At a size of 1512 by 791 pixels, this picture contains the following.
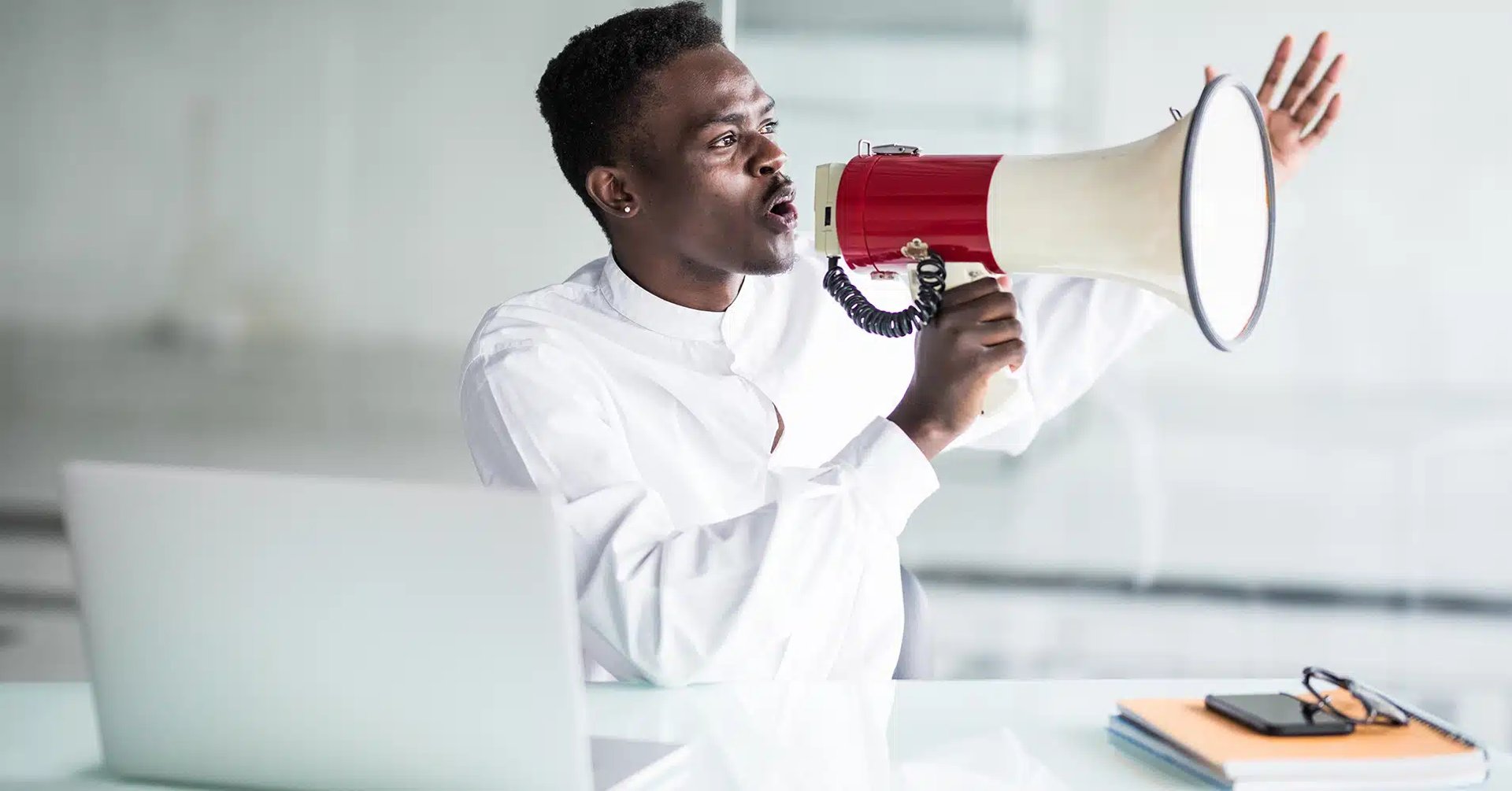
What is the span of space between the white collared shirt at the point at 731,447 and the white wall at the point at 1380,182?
1.82 m

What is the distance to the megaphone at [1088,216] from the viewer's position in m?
1.33

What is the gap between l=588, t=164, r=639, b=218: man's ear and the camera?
2.14 meters

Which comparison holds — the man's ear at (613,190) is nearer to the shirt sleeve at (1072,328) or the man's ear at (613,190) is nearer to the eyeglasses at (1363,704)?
the shirt sleeve at (1072,328)

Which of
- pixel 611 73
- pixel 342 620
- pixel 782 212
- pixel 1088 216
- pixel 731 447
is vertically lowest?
pixel 342 620

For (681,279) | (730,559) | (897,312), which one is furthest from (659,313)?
(730,559)

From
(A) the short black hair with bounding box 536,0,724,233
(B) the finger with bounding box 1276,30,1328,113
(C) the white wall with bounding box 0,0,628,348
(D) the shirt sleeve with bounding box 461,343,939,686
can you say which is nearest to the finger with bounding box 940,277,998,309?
(D) the shirt sleeve with bounding box 461,343,939,686

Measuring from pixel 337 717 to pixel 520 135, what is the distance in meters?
2.99

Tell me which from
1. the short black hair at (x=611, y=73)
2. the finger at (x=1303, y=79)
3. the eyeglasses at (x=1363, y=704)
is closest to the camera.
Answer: the eyeglasses at (x=1363, y=704)

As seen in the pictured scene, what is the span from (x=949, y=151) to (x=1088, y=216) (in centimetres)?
239

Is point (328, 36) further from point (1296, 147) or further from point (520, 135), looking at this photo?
point (1296, 147)

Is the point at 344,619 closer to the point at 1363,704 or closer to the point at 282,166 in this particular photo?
the point at 1363,704

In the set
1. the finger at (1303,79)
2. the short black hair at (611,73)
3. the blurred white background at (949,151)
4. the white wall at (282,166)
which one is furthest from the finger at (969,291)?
the white wall at (282,166)

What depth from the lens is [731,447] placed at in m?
2.07

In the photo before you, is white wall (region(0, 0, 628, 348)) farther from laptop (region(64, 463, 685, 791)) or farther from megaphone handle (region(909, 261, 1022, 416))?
laptop (region(64, 463, 685, 791))
